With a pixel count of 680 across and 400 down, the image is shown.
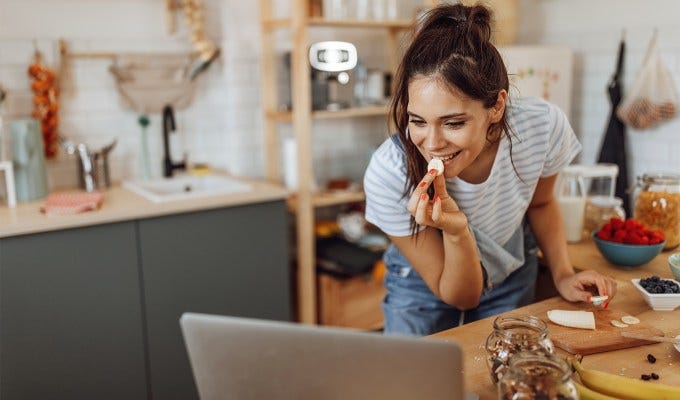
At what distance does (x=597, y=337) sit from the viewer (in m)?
1.47

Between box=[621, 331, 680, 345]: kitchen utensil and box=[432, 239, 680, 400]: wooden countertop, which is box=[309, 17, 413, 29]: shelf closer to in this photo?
box=[432, 239, 680, 400]: wooden countertop

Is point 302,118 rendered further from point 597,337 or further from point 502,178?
point 597,337

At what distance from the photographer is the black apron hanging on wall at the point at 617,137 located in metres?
3.64

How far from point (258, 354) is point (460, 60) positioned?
0.83 meters

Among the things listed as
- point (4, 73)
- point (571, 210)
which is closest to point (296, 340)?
point (571, 210)

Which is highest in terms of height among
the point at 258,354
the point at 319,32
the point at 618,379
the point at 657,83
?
the point at 319,32

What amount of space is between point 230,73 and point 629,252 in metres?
2.29

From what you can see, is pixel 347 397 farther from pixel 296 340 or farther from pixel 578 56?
pixel 578 56

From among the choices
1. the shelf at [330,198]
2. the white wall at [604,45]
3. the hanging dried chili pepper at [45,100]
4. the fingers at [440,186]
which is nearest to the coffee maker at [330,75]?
the shelf at [330,198]

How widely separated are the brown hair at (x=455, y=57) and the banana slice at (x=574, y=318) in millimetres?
459

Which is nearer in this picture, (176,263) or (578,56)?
(176,263)

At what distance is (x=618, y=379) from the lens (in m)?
1.22

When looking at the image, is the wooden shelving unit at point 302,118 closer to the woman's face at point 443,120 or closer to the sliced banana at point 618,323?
the woman's face at point 443,120

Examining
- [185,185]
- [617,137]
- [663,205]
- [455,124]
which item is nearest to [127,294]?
[185,185]
